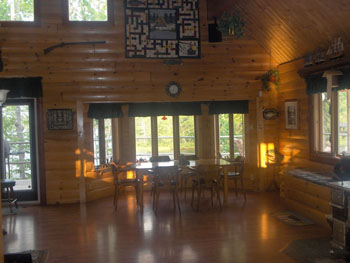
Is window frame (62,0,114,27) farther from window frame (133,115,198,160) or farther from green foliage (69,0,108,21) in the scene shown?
window frame (133,115,198,160)

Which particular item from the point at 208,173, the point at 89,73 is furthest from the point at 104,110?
the point at 208,173

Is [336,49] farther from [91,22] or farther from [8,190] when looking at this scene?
[8,190]

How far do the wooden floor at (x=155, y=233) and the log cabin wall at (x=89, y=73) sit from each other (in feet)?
3.48

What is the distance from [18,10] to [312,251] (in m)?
7.07

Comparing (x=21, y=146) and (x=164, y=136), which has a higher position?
(x=164, y=136)

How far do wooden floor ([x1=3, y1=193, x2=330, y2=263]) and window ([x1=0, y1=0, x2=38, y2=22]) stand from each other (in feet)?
13.0

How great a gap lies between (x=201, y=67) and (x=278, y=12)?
2181 mm

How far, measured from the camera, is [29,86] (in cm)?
784

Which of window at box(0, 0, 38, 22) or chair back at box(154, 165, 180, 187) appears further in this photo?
window at box(0, 0, 38, 22)

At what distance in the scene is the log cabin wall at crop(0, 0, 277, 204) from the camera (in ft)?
25.8

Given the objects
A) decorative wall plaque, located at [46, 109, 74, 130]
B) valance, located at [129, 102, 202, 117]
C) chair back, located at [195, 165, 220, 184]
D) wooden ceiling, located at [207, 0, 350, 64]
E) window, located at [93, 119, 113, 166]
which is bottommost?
chair back, located at [195, 165, 220, 184]

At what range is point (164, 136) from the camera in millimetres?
9500

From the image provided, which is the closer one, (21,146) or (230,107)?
(21,146)

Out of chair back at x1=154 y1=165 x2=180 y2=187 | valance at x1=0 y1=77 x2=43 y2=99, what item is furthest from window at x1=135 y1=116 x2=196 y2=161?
valance at x1=0 y1=77 x2=43 y2=99
